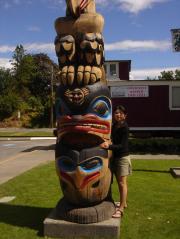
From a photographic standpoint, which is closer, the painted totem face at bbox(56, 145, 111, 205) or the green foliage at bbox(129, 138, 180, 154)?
the painted totem face at bbox(56, 145, 111, 205)

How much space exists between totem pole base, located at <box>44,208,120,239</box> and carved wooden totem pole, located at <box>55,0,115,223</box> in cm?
12

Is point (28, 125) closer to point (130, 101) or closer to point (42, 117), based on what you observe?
point (42, 117)

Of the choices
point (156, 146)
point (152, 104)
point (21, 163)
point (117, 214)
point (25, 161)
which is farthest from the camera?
point (152, 104)

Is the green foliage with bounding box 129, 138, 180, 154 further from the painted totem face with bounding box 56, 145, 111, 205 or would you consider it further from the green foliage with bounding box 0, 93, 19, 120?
the green foliage with bounding box 0, 93, 19, 120

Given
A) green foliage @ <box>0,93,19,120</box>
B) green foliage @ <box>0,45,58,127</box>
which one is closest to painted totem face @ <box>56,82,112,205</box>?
green foliage @ <box>0,45,58,127</box>

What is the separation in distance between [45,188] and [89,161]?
13.4 feet

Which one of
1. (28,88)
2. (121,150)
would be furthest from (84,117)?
(28,88)

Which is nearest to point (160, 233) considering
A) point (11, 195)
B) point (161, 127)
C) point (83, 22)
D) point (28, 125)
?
point (83, 22)

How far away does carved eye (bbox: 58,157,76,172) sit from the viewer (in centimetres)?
649

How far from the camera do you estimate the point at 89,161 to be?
6.46 metres

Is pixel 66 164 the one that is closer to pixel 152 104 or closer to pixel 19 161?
pixel 19 161

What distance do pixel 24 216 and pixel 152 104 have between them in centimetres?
1383

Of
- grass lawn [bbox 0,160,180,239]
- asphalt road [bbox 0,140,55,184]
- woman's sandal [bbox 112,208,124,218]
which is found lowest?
asphalt road [bbox 0,140,55,184]

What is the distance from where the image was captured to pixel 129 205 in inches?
326
